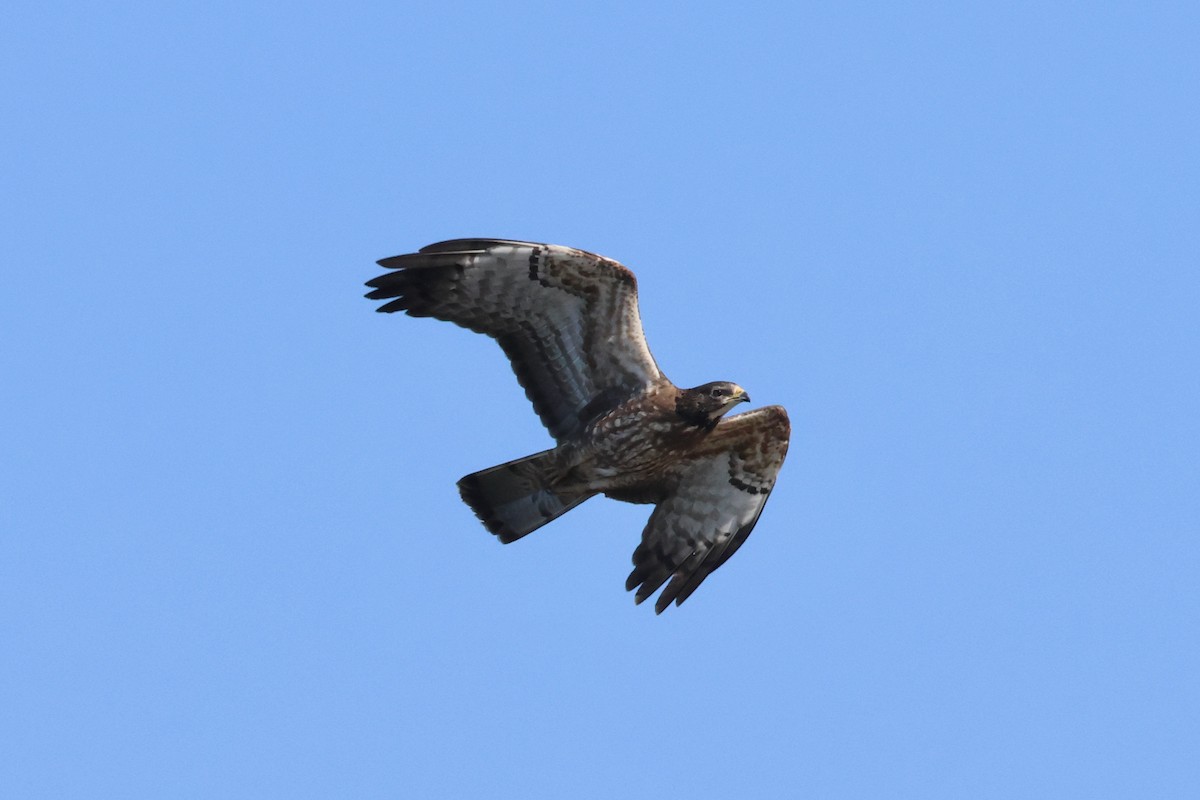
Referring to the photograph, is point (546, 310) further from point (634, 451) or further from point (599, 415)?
→ point (634, 451)

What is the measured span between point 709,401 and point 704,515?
1.46 metres

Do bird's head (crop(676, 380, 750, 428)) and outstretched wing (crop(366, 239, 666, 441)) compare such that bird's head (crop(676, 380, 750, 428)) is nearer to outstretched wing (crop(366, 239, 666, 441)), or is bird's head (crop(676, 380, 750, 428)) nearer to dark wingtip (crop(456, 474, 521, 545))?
outstretched wing (crop(366, 239, 666, 441))

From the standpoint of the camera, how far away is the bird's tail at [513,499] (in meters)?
18.4

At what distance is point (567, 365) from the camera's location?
18.3m

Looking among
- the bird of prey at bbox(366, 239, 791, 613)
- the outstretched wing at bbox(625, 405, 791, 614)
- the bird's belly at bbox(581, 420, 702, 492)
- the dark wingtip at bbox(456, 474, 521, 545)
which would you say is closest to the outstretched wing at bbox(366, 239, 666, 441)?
the bird of prey at bbox(366, 239, 791, 613)

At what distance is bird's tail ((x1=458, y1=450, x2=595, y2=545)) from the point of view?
18.4m

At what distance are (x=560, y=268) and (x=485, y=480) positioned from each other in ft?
6.39

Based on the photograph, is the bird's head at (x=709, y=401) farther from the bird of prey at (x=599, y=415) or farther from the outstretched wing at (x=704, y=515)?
the outstretched wing at (x=704, y=515)

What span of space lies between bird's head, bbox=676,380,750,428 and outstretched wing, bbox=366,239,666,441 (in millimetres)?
353

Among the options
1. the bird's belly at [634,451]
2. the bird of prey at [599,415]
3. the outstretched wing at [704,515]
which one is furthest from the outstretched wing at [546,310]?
the outstretched wing at [704,515]

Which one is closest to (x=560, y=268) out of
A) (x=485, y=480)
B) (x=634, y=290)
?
(x=634, y=290)

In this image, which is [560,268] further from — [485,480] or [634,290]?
[485,480]

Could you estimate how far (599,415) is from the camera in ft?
59.9

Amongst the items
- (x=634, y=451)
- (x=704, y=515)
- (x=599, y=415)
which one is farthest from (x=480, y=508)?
(x=704, y=515)
